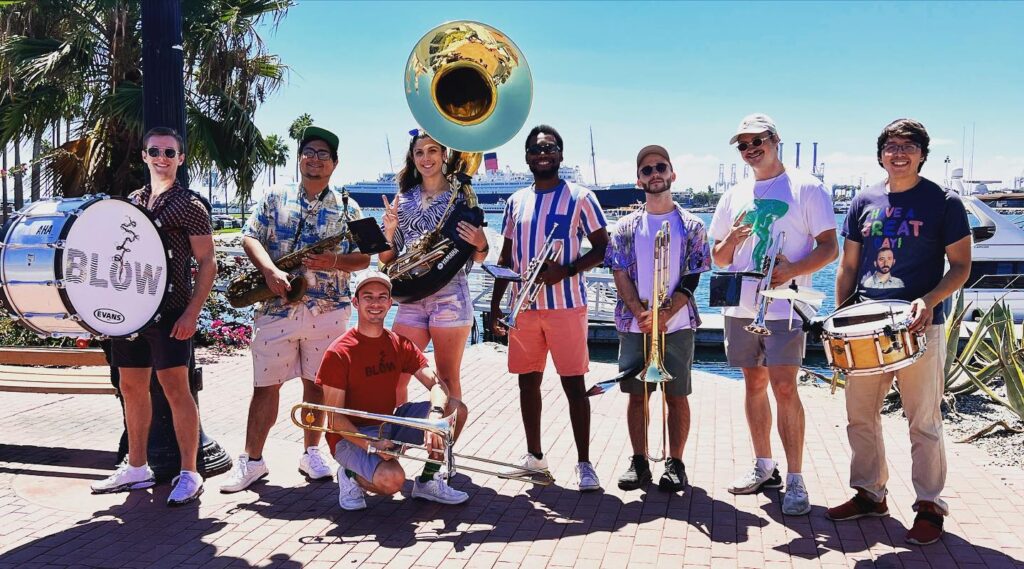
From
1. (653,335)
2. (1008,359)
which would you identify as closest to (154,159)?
(653,335)

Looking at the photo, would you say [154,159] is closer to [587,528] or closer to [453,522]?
[453,522]

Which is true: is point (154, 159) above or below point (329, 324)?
above

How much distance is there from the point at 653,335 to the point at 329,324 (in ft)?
6.21

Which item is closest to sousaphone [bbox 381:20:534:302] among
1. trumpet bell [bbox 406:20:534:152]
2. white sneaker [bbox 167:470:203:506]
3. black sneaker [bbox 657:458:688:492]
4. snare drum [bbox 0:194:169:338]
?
trumpet bell [bbox 406:20:534:152]

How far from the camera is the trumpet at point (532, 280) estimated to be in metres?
4.71

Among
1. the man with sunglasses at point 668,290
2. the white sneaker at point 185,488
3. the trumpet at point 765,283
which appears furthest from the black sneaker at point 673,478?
the white sneaker at point 185,488

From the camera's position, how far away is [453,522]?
4.41 metres

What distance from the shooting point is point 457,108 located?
4.89m

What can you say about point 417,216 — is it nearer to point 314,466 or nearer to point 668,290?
point 668,290

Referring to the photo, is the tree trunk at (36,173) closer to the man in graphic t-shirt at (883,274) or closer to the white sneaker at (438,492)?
the white sneaker at (438,492)

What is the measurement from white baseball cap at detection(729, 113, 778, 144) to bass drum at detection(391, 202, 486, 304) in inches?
58.0

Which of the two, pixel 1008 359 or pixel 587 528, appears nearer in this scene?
pixel 587 528

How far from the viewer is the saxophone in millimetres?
4781

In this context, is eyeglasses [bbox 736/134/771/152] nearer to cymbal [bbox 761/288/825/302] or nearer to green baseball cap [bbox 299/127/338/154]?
cymbal [bbox 761/288/825/302]
